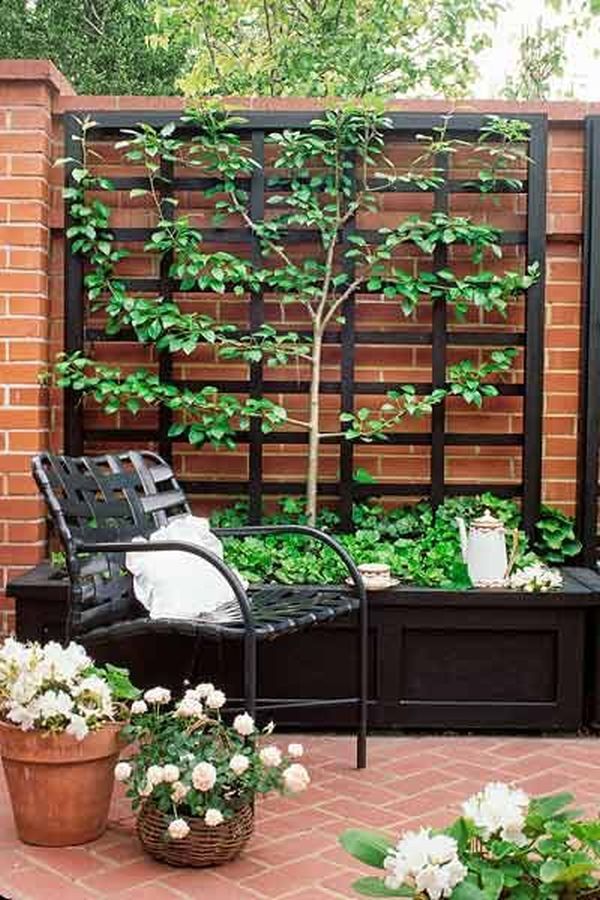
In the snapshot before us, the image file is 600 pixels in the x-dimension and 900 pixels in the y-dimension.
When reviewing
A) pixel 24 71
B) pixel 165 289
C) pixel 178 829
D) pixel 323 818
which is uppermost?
pixel 24 71

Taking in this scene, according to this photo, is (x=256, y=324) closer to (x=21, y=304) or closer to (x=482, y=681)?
(x=21, y=304)

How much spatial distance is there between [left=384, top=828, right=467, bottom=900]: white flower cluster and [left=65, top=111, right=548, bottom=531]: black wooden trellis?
8.75ft

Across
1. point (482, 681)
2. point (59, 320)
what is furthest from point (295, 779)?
point (59, 320)

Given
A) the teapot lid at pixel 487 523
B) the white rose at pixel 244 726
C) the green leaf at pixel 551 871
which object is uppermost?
the teapot lid at pixel 487 523

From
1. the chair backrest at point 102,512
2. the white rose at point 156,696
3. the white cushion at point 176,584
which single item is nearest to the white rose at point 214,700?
the white rose at point 156,696

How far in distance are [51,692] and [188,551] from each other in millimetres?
579

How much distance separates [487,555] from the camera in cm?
390

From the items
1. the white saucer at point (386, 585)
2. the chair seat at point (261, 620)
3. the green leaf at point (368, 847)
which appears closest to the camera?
the green leaf at point (368, 847)

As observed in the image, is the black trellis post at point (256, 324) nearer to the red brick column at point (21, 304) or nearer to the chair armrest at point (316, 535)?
the chair armrest at point (316, 535)

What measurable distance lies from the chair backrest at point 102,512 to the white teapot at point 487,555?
37.3 inches

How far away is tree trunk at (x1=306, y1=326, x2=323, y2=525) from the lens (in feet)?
14.0

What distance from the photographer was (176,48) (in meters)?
10.7

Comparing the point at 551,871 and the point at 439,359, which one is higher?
the point at 439,359

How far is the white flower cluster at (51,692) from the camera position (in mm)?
2732
